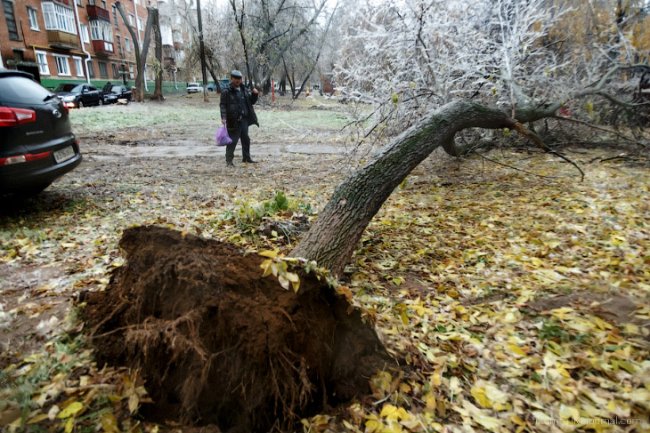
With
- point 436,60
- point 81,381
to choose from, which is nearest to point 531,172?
point 436,60

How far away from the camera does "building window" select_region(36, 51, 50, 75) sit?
2729 centimetres

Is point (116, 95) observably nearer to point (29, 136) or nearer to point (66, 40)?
point (66, 40)

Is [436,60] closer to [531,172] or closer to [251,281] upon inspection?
[531,172]

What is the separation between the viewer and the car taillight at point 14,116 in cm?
407

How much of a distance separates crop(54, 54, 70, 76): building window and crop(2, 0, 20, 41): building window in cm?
410

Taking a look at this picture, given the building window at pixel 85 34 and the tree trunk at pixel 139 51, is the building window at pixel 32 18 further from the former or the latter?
the tree trunk at pixel 139 51

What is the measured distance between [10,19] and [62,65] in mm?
5555

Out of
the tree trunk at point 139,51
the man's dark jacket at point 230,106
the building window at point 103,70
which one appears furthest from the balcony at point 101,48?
the man's dark jacket at point 230,106

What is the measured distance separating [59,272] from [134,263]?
1.52 meters

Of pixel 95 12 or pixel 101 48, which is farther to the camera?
pixel 101 48

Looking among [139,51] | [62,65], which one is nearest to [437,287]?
[139,51]

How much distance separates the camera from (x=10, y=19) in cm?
2480

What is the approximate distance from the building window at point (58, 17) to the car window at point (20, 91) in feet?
102

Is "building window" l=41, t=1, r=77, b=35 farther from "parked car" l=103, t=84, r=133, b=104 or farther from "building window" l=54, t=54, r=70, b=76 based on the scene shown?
"parked car" l=103, t=84, r=133, b=104
